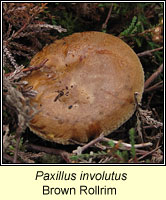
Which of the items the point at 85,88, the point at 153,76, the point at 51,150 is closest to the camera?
the point at 85,88

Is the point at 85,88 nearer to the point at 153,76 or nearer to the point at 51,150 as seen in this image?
the point at 51,150

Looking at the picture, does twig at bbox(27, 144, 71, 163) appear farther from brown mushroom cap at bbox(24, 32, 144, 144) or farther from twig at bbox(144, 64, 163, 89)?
twig at bbox(144, 64, 163, 89)

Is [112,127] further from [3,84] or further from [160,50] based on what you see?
[160,50]

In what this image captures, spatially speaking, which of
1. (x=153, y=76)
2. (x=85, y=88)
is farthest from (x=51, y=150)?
(x=153, y=76)

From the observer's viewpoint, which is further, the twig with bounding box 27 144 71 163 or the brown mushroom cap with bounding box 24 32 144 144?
the twig with bounding box 27 144 71 163

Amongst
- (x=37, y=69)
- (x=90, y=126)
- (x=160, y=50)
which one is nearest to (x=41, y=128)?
(x=90, y=126)

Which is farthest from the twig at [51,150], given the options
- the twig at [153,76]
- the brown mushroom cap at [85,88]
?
the twig at [153,76]

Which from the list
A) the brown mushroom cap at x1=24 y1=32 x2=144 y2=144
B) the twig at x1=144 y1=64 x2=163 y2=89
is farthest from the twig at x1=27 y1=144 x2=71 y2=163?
the twig at x1=144 y1=64 x2=163 y2=89

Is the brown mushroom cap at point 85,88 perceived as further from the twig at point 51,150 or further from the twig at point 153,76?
the twig at point 153,76
